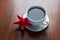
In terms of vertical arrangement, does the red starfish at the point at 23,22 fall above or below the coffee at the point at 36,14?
below

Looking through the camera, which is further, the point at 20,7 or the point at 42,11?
the point at 20,7

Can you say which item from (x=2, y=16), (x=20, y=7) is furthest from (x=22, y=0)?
(x=2, y=16)

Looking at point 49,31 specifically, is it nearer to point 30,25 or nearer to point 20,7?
point 30,25

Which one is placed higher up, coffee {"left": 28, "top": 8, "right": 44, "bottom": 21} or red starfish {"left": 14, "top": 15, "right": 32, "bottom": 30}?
coffee {"left": 28, "top": 8, "right": 44, "bottom": 21}
